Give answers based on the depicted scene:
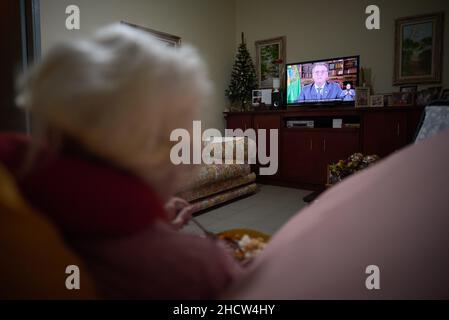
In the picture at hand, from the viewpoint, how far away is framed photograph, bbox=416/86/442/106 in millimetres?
3352

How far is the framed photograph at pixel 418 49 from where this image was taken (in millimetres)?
3523

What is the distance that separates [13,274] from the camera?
0.48 meters

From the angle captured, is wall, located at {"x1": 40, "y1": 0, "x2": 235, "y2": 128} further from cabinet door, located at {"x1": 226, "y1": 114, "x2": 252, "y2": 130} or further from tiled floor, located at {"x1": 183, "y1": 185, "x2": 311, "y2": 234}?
tiled floor, located at {"x1": 183, "y1": 185, "x2": 311, "y2": 234}

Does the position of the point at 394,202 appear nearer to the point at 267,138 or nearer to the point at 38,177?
the point at 38,177

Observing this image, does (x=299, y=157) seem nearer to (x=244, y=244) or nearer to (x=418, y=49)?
(x=418, y=49)

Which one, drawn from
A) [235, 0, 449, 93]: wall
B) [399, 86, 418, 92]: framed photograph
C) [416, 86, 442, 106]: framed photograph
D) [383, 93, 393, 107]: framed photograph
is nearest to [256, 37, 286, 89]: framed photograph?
[235, 0, 449, 93]: wall

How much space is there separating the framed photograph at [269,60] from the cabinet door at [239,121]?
70 centimetres

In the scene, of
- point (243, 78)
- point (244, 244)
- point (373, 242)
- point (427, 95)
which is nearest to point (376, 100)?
point (427, 95)

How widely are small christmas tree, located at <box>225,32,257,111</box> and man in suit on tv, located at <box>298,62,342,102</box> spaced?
0.93 meters

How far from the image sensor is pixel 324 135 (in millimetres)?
3791

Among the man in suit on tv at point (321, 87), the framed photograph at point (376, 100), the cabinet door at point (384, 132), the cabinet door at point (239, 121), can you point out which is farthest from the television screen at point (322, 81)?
the cabinet door at point (239, 121)

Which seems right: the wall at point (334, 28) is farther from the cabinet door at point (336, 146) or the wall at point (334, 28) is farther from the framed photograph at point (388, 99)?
the cabinet door at point (336, 146)
